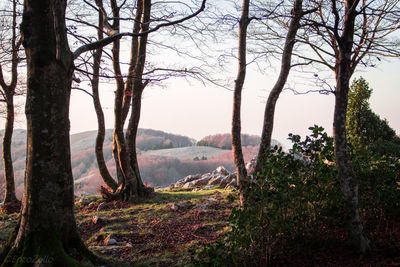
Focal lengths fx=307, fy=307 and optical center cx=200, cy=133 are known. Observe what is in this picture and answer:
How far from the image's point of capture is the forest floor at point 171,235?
3.54 meters

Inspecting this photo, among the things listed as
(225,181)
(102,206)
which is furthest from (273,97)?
(102,206)

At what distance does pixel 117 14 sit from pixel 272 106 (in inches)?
208

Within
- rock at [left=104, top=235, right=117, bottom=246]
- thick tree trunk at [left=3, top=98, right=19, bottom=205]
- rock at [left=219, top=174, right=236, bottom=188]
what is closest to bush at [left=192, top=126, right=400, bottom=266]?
rock at [left=104, top=235, right=117, bottom=246]

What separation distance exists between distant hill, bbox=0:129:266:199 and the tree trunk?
21.1 m

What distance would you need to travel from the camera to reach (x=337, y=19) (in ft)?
11.7

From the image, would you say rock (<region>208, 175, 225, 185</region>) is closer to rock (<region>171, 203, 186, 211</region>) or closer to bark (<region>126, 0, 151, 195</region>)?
bark (<region>126, 0, 151, 195</region>)

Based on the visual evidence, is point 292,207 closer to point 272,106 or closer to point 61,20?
point 61,20

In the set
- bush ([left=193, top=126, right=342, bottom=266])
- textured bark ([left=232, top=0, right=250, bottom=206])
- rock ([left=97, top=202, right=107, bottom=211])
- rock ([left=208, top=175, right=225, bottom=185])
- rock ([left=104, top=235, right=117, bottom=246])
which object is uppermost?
textured bark ([left=232, top=0, right=250, bottom=206])

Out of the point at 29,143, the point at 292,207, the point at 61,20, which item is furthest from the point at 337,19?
the point at 29,143

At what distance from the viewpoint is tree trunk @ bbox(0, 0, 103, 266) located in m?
3.68

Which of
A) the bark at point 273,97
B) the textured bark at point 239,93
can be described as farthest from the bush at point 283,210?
the bark at point 273,97

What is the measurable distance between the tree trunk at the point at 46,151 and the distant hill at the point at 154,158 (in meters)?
21.1

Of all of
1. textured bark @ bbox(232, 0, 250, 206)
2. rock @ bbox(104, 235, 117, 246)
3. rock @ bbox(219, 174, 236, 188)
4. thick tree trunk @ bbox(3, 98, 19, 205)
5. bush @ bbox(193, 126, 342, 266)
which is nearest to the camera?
bush @ bbox(193, 126, 342, 266)

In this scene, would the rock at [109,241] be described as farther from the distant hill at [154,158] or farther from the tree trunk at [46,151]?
the distant hill at [154,158]
